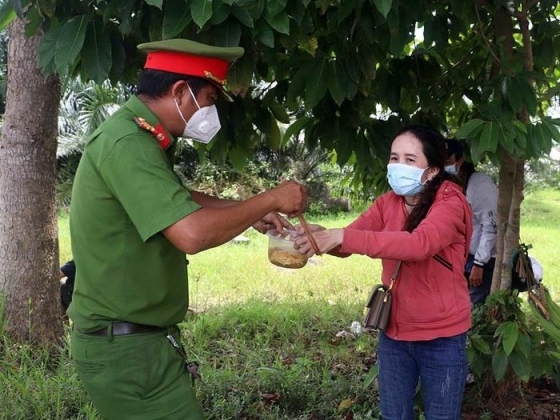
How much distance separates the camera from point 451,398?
2268 millimetres

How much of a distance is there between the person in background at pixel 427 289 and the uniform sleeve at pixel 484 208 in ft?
4.85

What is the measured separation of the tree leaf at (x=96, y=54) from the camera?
212cm

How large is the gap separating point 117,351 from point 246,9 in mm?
1043

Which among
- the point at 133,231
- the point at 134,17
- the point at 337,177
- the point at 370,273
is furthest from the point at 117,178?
the point at 337,177

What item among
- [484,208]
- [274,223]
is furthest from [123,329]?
[484,208]

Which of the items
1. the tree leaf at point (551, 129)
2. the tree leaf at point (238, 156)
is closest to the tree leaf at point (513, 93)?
the tree leaf at point (551, 129)

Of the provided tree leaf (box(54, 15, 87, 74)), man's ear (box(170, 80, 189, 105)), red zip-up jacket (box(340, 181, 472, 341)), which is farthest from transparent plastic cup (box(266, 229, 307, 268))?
tree leaf (box(54, 15, 87, 74))

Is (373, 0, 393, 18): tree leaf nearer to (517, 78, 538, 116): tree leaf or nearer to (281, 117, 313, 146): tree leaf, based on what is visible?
(517, 78, 538, 116): tree leaf

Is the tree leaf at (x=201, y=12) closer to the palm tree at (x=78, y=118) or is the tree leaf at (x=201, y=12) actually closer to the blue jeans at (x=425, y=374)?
the blue jeans at (x=425, y=374)

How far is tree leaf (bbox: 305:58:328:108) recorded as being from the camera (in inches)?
97.0

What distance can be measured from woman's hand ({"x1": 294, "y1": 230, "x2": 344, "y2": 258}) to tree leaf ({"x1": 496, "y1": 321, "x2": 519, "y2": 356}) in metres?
1.10

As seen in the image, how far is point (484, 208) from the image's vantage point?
376 centimetres

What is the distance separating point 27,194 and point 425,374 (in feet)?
8.62

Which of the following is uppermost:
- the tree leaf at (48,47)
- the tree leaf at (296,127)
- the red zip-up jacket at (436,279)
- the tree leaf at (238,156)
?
the tree leaf at (48,47)
